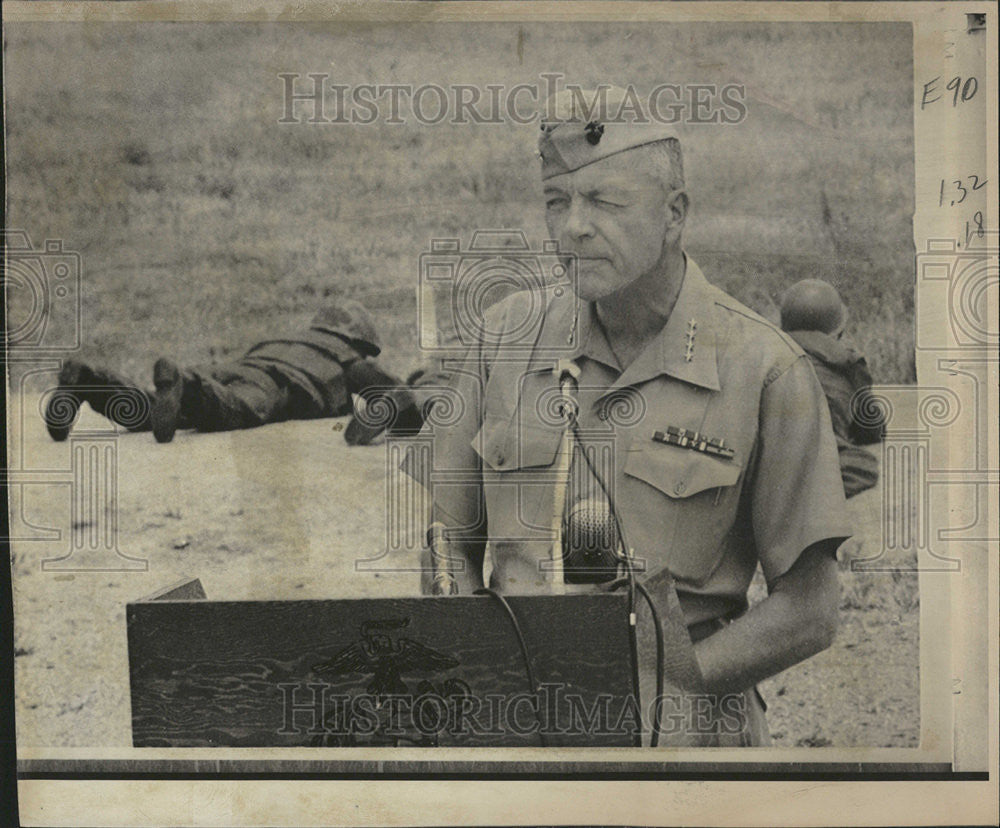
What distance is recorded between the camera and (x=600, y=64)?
11.7 ft

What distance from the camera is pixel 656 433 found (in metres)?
3.48

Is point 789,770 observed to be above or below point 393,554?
below

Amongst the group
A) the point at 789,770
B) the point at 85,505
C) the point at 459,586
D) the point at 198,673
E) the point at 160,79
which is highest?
the point at 160,79

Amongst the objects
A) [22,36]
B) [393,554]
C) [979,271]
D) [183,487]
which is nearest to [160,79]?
[22,36]

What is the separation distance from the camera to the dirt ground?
354 centimetres

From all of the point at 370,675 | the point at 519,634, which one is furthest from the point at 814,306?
the point at 370,675

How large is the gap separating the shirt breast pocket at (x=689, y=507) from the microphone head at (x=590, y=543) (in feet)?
0.35

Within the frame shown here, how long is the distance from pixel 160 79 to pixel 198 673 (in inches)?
77.3

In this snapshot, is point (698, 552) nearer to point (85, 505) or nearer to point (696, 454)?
point (696, 454)

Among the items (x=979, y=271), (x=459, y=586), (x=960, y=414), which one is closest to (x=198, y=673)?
(x=459, y=586)


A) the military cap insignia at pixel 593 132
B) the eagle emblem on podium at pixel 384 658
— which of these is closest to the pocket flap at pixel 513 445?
the eagle emblem on podium at pixel 384 658

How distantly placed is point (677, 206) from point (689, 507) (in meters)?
0.98

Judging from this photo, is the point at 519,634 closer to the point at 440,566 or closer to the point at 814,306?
the point at 440,566

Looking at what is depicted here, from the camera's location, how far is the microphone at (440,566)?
139 inches
